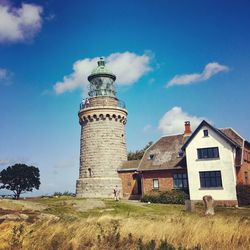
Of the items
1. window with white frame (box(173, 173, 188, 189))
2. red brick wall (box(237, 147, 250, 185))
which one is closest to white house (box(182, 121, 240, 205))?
red brick wall (box(237, 147, 250, 185))

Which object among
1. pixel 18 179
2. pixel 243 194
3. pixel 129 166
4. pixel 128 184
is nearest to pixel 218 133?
pixel 243 194

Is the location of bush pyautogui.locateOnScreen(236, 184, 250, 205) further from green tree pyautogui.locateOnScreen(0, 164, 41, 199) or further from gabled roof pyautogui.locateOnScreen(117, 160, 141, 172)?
green tree pyautogui.locateOnScreen(0, 164, 41, 199)

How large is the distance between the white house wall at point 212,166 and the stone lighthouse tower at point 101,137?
33.1 ft

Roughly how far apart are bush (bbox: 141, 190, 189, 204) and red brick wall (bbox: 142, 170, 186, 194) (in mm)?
1218

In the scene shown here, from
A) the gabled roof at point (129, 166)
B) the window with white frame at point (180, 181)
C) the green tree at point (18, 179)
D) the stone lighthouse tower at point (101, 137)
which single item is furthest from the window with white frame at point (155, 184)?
the green tree at point (18, 179)

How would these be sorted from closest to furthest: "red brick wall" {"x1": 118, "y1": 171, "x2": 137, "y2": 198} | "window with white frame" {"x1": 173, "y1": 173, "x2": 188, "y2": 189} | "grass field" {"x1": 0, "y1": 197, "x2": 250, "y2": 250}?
"grass field" {"x1": 0, "y1": 197, "x2": 250, "y2": 250}, "window with white frame" {"x1": 173, "y1": 173, "x2": 188, "y2": 189}, "red brick wall" {"x1": 118, "y1": 171, "x2": 137, "y2": 198}

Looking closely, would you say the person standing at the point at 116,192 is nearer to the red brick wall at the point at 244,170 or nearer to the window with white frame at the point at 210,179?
the window with white frame at the point at 210,179

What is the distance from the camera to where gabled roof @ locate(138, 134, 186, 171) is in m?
33.9

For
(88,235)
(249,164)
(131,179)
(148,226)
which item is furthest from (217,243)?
(131,179)

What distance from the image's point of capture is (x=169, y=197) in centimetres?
3167

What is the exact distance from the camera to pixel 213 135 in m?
30.8

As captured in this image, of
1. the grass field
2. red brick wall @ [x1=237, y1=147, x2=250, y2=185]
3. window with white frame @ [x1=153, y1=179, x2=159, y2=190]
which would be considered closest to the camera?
the grass field

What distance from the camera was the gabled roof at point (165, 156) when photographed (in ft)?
111

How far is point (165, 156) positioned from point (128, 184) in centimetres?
617
